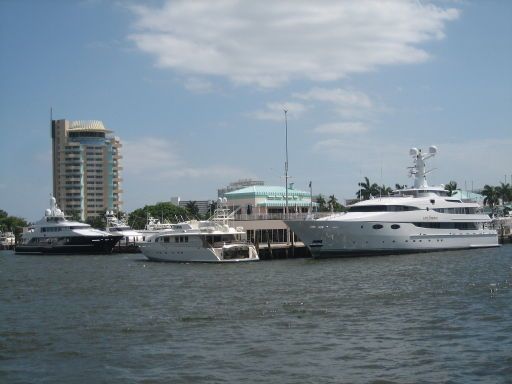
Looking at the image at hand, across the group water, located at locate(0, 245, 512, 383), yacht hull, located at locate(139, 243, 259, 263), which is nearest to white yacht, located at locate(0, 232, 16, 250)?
yacht hull, located at locate(139, 243, 259, 263)

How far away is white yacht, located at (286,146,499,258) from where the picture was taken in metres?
63.9

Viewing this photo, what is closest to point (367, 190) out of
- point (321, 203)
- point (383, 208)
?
point (321, 203)

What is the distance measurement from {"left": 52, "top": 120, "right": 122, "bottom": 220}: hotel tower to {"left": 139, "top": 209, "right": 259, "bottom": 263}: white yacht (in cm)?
12591

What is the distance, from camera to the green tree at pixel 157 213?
152900mm

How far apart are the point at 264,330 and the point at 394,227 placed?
42.0m

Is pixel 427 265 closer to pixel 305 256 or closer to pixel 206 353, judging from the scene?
pixel 305 256

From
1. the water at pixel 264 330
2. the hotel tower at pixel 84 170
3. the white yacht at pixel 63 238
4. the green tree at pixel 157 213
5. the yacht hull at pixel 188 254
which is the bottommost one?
the water at pixel 264 330

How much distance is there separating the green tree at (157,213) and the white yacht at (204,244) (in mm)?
82703

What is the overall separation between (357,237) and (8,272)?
30.7 m

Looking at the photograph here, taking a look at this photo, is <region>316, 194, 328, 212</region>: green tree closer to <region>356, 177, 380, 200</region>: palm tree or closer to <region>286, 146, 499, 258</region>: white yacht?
<region>356, 177, 380, 200</region>: palm tree

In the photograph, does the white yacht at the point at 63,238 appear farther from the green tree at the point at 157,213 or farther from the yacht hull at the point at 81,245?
the green tree at the point at 157,213

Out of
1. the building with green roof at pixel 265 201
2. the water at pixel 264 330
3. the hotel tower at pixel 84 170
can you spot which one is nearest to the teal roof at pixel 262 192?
the building with green roof at pixel 265 201

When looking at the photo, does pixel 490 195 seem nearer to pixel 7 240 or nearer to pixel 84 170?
pixel 7 240

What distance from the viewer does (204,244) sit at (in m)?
63.7
